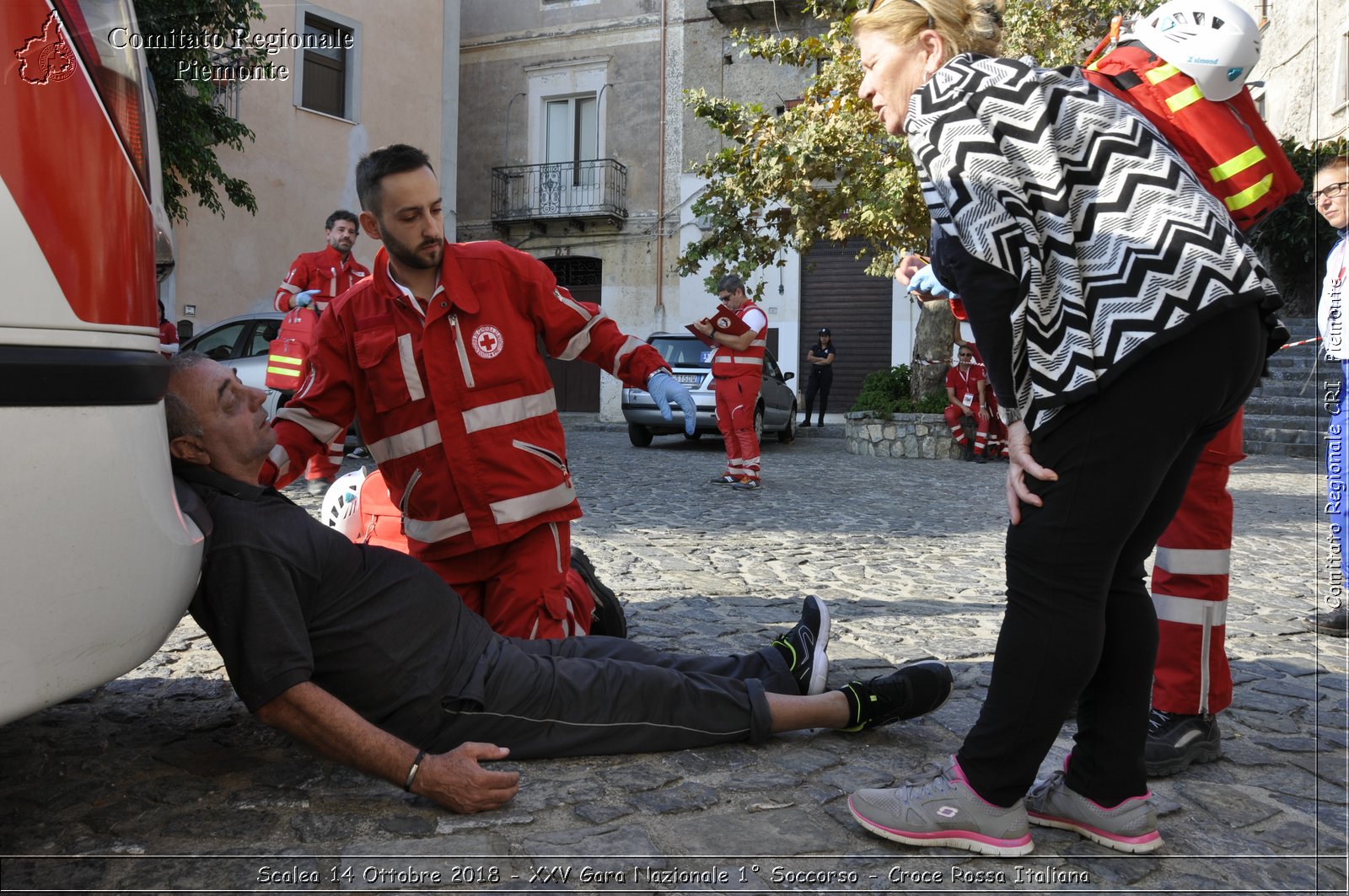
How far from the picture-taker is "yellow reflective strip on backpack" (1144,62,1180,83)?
2.62 meters

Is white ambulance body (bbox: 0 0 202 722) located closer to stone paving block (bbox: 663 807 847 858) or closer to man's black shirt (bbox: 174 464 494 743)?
man's black shirt (bbox: 174 464 494 743)

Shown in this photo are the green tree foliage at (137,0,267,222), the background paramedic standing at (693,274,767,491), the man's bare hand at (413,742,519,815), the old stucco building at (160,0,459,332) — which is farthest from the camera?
the old stucco building at (160,0,459,332)

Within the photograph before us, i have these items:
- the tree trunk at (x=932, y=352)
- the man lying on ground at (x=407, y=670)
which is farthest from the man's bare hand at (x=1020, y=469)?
the tree trunk at (x=932, y=352)

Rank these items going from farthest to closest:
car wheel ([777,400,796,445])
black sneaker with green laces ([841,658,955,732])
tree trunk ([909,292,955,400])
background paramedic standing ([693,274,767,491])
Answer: car wheel ([777,400,796,445]), tree trunk ([909,292,955,400]), background paramedic standing ([693,274,767,491]), black sneaker with green laces ([841,658,955,732])

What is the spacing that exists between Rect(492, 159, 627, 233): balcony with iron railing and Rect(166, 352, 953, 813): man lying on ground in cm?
2371

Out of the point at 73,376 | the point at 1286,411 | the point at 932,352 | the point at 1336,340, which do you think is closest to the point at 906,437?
the point at 932,352

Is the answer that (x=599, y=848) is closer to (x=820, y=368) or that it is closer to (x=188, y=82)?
(x=188, y=82)

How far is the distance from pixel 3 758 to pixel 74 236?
68.5 inches

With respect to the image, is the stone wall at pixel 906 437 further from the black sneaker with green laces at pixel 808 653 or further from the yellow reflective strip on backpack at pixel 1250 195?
the yellow reflective strip on backpack at pixel 1250 195

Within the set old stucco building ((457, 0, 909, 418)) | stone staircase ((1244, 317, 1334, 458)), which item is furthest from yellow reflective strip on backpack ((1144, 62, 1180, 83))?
old stucco building ((457, 0, 909, 418))

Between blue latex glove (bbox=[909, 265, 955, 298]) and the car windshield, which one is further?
the car windshield

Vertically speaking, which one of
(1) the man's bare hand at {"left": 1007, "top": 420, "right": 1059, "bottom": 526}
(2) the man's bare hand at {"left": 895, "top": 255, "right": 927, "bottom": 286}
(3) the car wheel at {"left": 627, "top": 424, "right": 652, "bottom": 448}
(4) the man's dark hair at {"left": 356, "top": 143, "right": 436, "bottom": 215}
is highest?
(4) the man's dark hair at {"left": 356, "top": 143, "right": 436, "bottom": 215}

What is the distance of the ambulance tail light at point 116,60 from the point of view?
1872mm

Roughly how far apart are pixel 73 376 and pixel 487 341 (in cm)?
172
